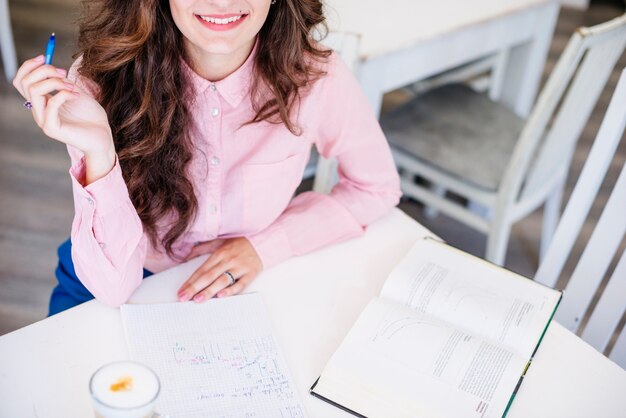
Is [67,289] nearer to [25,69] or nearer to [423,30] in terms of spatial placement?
[25,69]

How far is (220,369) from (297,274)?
9.4 inches

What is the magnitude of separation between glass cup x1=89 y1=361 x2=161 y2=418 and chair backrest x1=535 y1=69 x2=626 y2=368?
79 cm

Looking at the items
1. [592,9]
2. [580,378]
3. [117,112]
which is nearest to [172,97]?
[117,112]

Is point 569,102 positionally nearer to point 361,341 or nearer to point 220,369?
point 361,341

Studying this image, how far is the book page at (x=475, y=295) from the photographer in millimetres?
993

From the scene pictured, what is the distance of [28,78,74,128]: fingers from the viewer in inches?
34.6

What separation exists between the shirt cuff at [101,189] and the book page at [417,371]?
0.37 m

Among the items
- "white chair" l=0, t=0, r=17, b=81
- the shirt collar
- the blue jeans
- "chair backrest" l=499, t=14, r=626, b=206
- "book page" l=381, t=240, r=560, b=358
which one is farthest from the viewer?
Answer: "white chair" l=0, t=0, r=17, b=81

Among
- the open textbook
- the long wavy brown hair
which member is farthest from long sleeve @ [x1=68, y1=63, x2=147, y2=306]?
the open textbook

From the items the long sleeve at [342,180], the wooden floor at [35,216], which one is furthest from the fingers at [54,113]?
the wooden floor at [35,216]

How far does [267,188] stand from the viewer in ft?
3.96

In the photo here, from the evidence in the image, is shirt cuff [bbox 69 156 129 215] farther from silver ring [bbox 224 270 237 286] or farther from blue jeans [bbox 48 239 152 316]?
blue jeans [bbox 48 239 152 316]

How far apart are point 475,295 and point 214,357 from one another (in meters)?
0.38

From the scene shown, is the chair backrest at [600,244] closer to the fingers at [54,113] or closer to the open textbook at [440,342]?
the open textbook at [440,342]
